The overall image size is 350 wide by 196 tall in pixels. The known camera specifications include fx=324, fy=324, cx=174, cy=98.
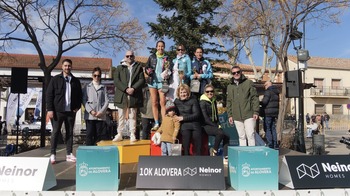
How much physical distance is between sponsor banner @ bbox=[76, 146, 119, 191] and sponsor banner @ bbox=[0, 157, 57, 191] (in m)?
0.38

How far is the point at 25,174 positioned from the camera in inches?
150

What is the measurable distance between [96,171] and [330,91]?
150 ft

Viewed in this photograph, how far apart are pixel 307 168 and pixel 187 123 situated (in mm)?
2012

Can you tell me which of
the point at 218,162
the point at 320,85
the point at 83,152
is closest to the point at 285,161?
the point at 218,162

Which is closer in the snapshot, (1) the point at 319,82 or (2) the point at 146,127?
(2) the point at 146,127

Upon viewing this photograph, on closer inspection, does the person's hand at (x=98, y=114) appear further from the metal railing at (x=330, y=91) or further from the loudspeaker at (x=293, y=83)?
the metal railing at (x=330, y=91)

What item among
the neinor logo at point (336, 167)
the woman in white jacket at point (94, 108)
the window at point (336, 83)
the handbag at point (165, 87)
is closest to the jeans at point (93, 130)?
the woman in white jacket at point (94, 108)

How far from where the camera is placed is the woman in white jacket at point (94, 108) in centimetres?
591

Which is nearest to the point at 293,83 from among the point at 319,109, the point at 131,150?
the point at 131,150

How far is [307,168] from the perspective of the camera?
4012 mm

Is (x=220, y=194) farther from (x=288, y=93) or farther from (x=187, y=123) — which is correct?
(x=288, y=93)

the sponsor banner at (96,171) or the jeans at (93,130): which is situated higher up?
the jeans at (93,130)

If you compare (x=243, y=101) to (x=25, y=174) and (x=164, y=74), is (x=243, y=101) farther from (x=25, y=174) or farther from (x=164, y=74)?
(x=25, y=174)

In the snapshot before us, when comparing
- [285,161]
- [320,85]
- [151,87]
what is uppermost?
[320,85]
